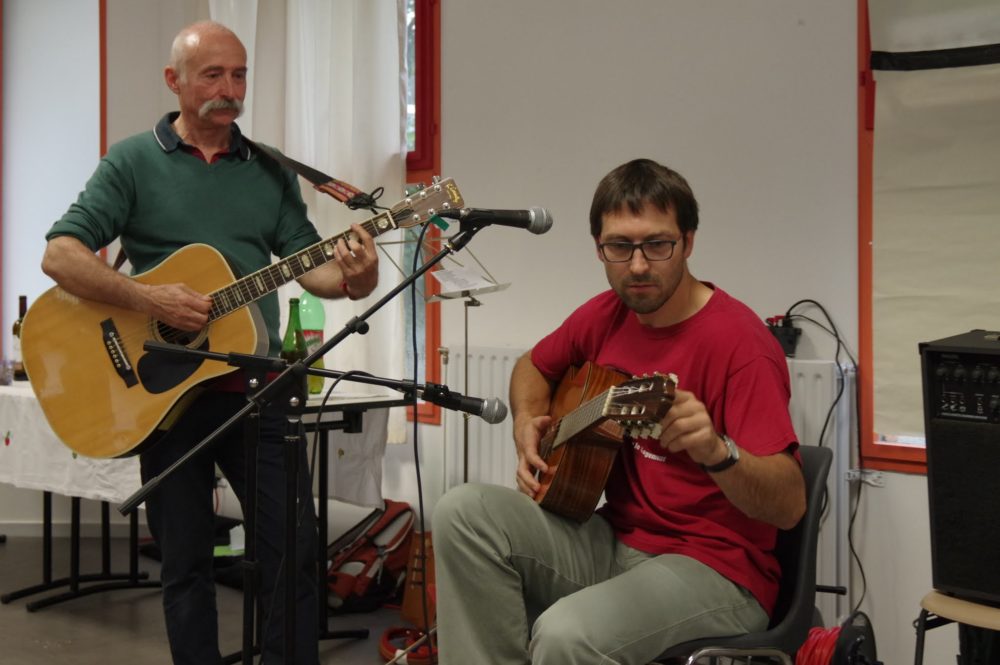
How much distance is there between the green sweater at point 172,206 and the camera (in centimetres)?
232

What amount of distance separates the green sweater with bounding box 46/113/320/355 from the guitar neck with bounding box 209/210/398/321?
0.09 metres

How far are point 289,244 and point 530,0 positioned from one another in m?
1.53

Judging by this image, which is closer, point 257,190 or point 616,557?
point 616,557

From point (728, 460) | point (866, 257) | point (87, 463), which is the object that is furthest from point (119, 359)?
point (866, 257)

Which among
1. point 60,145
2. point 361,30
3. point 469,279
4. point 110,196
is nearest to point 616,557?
point 469,279

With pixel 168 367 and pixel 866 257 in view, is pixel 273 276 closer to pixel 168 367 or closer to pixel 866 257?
pixel 168 367

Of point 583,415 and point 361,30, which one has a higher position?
point 361,30

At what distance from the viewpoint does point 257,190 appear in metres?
2.46

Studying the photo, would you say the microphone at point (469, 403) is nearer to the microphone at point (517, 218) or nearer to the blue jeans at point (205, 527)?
the microphone at point (517, 218)

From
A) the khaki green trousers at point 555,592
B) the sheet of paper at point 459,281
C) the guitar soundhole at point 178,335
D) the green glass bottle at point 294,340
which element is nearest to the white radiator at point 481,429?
the sheet of paper at point 459,281

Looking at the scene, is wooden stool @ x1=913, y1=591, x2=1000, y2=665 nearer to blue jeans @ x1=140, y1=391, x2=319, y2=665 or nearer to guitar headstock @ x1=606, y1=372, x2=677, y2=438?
guitar headstock @ x1=606, y1=372, x2=677, y2=438

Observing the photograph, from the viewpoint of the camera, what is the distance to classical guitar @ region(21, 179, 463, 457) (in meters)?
2.28

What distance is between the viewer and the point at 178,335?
2355 mm

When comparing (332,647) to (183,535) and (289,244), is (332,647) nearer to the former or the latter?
(183,535)
